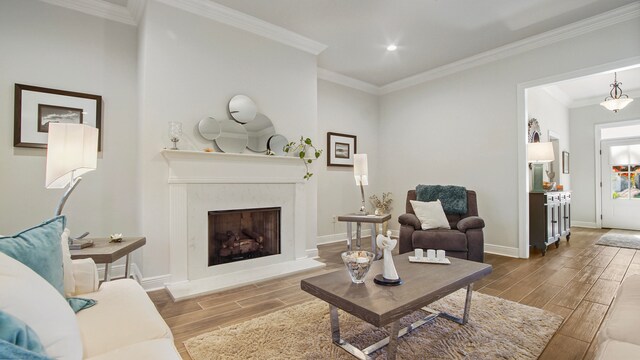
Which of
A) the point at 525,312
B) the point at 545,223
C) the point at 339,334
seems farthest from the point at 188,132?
the point at 545,223

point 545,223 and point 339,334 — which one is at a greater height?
point 545,223

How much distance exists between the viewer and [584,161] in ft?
21.3

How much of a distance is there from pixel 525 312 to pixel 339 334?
58.9 inches

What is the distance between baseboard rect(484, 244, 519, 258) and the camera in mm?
3991

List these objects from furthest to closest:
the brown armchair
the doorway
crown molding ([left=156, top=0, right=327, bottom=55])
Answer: the doorway, the brown armchair, crown molding ([left=156, top=0, right=327, bottom=55])

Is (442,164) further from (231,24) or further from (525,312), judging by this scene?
(231,24)

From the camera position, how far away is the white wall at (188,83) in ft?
9.20

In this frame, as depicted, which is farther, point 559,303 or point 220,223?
point 220,223

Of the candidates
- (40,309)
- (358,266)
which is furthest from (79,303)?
(358,266)

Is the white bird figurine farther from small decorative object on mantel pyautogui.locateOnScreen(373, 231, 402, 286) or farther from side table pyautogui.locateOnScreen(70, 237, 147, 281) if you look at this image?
side table pyautogui.locateOnScreen(70, 237, 147, 281)

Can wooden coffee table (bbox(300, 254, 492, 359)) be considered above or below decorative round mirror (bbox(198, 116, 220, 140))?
below

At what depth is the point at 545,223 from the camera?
13.4 feet

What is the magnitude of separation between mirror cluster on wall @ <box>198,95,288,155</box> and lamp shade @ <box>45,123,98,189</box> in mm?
1109

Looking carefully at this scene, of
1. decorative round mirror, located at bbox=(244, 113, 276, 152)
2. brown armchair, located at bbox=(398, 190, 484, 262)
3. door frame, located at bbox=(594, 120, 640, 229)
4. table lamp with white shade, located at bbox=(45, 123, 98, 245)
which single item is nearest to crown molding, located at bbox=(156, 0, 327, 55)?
decorative round mirror, located at bbox=(244, 113, 276, 152)
